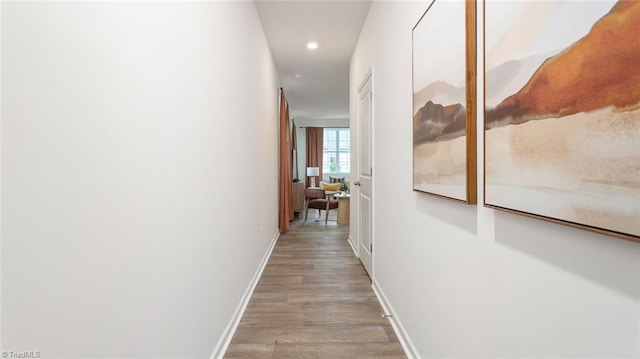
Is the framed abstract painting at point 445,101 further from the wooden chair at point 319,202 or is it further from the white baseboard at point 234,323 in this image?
the wooden chair at point 319,202

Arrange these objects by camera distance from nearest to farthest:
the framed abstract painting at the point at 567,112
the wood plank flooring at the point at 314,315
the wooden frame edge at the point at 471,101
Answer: the framed abstract painting at the point at 567,112
the wooden frame edge at the point at 471,101
the wood plank flooring at the point at 314,315

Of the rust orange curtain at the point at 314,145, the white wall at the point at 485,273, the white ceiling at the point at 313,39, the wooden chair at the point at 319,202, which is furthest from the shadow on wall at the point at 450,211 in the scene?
the rust orange curtain at the point at 314,145

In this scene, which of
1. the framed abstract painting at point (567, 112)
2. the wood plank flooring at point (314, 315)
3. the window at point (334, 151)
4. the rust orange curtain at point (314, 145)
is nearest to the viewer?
the framed abstract painting at point (567, 112)

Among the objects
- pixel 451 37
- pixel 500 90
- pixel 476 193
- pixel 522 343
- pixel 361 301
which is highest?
pixel 451 37

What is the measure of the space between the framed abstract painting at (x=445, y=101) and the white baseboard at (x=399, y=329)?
0.90 m

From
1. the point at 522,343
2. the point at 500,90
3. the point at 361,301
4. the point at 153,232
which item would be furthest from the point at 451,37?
the point at 361,301

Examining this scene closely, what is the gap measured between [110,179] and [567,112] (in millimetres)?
1133

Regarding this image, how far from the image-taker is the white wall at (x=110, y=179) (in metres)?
0.62

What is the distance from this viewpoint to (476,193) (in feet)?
3.68

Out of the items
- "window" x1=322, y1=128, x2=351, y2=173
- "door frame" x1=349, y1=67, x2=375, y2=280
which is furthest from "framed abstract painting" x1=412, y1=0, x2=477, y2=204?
"window" x1=322, y1=128, x2=351, y2=173

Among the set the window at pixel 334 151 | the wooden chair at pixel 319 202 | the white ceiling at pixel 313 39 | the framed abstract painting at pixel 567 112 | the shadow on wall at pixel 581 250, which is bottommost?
the wooden chair at pixel 319 202

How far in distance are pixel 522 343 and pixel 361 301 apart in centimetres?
176

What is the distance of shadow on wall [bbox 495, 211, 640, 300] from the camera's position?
0.62 m

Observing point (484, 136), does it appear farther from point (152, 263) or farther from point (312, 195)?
point (312, 195)
